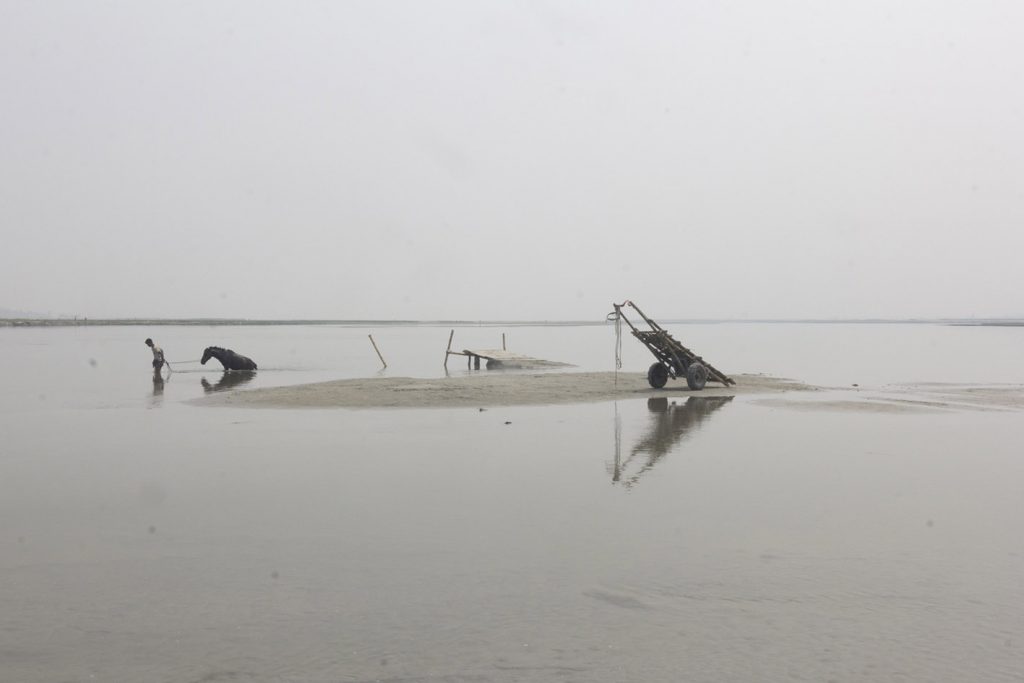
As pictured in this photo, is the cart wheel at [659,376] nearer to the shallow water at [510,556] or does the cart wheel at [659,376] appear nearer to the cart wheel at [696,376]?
the cart wheel at [696,376]

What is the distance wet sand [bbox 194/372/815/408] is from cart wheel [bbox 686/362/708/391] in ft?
0.85

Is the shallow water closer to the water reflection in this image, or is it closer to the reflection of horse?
the water reflection


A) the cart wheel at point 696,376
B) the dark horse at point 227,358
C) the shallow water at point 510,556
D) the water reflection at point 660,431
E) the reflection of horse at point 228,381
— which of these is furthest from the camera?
the dark horse at point 227,358

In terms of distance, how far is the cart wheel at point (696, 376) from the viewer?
2864 cm

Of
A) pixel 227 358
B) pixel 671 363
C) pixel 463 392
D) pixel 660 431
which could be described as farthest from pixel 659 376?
pixel 227 358

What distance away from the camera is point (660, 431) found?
723 inches

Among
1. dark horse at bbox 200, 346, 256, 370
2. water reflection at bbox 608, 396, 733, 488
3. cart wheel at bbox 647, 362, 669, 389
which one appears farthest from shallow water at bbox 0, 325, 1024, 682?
dark horse at bbox 200, 346, 256, 370

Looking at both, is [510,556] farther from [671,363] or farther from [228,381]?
[228,381]

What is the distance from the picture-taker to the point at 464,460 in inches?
561

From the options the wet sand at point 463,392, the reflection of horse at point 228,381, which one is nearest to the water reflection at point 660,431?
the wet sand at point 463,392

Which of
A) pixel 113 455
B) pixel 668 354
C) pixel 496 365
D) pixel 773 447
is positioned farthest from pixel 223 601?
pixel 496 365

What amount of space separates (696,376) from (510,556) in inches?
847

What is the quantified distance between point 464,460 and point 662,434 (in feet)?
18.2

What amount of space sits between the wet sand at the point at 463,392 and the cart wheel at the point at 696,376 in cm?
26
